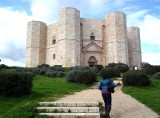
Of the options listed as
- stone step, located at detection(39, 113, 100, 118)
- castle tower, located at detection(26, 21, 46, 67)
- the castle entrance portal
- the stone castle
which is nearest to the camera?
stone step, located at detection(39, 113, 100, 118)

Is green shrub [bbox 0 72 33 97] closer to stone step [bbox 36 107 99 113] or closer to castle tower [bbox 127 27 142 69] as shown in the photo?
stone step [bbox 36 107 99 113]

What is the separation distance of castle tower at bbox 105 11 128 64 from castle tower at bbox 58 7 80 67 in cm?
556

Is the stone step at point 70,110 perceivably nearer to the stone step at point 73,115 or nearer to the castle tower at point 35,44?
the stone step at point 73,115

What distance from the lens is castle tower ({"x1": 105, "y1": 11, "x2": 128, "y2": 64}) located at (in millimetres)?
46062

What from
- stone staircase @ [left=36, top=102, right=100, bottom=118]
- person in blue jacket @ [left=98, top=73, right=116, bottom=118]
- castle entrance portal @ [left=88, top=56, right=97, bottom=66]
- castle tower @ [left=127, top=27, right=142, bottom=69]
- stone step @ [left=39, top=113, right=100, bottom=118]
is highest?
castle tower @ [left=127, top=27, right=142, bottom=69]

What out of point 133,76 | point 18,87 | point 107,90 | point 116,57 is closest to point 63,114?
point 107,90

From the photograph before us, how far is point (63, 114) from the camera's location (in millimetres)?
8758

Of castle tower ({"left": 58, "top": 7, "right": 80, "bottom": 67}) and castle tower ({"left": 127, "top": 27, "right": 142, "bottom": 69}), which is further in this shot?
castle tower ({"left": 127, "top": 27, "right": 142, "bottom": 69})

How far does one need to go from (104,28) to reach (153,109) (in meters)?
40.4

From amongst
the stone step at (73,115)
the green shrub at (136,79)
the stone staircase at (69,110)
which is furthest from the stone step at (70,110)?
the green shrub at (136,79)

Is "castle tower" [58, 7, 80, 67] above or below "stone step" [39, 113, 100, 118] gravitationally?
above

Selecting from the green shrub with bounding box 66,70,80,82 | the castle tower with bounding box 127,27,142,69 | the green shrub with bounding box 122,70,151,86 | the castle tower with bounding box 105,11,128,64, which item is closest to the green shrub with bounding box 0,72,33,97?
the green shrub with bounding box 66,70,80,82

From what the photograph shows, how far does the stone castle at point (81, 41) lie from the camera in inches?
1785

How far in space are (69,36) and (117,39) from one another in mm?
8142
